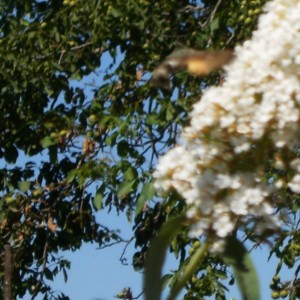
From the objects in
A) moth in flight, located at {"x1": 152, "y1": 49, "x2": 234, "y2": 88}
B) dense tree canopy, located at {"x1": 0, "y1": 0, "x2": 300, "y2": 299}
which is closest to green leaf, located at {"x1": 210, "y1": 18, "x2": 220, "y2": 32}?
dense tree canopy, located at {"x1": 0, "y1": 0, "x2": 300, "y2": 299}

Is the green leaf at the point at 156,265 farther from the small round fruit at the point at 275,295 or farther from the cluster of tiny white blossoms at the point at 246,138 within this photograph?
the small round fruit at the point at 275,295

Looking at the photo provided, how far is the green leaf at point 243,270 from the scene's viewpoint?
2.66 ft

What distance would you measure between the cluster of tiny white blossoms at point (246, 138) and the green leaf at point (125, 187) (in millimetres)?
3151

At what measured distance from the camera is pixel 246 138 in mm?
773

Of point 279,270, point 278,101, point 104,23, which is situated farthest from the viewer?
point 104,23

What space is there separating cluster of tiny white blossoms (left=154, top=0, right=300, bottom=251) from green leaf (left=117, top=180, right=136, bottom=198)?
3151mm

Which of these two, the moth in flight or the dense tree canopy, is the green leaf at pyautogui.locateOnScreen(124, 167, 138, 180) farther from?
the moth in flight

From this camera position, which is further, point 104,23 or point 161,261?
point 104,23

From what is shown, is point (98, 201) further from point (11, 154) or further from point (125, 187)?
point (11, 154)

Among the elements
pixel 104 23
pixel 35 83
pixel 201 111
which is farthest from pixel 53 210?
pixel 201 111

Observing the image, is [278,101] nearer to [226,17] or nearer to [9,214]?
[226,17]

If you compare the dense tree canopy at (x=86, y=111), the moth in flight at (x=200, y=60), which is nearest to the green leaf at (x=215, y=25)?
the dense tree canopy at (x=86, y=111)

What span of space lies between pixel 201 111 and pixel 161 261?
5.0 inches

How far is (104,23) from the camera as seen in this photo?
459cm
